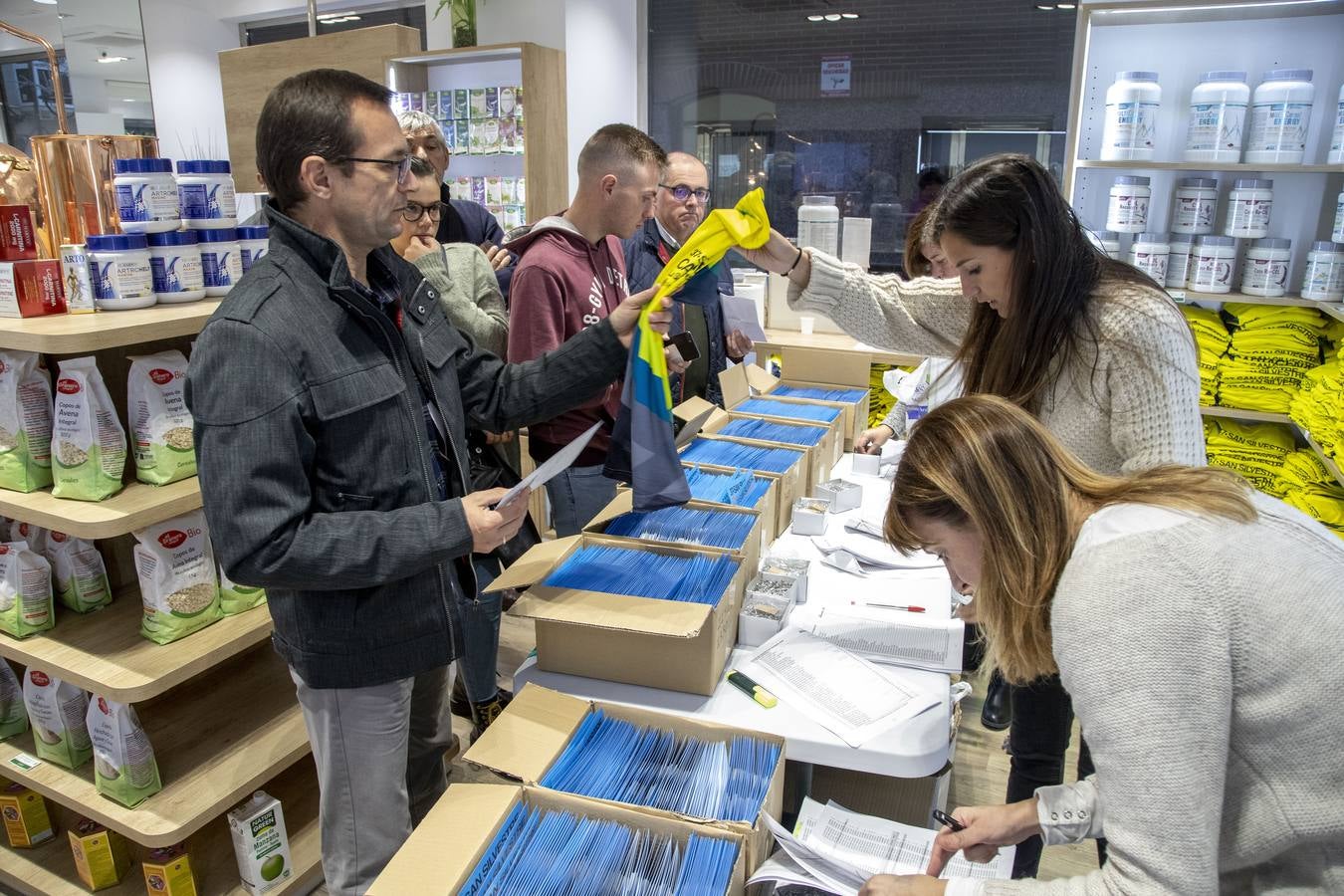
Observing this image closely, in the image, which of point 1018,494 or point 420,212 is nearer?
point 1018,494

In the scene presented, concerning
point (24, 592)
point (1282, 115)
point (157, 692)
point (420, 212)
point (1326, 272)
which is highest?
point (1282, 115)

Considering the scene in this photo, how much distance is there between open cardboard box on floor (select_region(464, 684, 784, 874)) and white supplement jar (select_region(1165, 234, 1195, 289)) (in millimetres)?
2982

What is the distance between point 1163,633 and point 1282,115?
3.11 metres

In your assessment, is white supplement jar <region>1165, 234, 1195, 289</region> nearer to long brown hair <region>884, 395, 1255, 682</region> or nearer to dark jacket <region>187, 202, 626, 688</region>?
long brown hair <region>884, 395, 1255, 682</region>

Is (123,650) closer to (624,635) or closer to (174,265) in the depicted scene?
(174,265)

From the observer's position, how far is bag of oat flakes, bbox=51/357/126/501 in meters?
1.85

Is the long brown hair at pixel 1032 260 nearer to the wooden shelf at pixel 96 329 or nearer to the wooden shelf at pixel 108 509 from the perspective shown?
the wooden shelf at pixel 96 329

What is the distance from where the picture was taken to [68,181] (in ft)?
6.75

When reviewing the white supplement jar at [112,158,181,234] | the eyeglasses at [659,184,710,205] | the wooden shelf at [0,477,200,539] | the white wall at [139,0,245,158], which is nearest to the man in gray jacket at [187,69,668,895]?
the wooden shelf at [0,477,200,539]

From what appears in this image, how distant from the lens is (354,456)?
1436 millimetres

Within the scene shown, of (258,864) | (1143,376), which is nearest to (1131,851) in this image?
(1143,376)

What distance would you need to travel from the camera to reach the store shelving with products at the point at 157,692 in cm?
182

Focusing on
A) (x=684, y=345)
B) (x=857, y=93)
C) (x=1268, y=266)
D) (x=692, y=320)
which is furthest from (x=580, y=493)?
(x=857, y=93)

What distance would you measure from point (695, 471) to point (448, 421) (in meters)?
0.75
